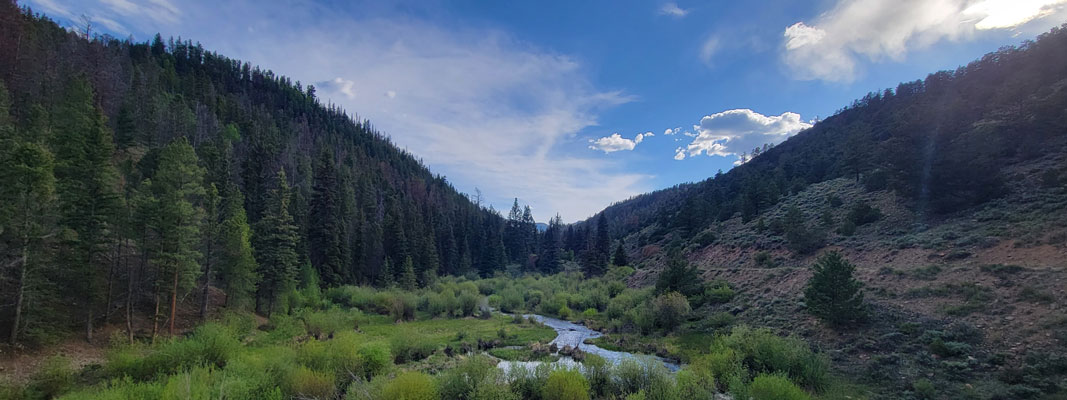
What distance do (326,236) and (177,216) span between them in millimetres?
26519

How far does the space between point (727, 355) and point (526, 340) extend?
58.5 feet

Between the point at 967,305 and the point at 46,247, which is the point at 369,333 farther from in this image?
the point at 967,305

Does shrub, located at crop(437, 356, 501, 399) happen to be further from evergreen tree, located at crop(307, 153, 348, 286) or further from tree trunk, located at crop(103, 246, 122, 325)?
evergreen tree, located at crop(307, 153, 348, 286)

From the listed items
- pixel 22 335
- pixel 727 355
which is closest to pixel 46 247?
pixel 22 335

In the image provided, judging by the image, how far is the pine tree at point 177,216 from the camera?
25312 millimetres

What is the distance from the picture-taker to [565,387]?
54.7ft

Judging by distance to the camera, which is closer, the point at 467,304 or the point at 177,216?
the point at 177,216

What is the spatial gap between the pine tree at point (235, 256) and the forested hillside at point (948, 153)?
52.8m

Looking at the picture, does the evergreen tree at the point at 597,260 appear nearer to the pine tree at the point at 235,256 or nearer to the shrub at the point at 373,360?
the pine tree at the point at 235,256

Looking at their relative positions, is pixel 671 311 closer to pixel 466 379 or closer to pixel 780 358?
pixel 780 358

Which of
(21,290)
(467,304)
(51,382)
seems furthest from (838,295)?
(21,290)

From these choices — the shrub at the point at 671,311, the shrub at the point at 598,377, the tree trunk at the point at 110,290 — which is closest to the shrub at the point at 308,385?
the shrub at the point at 598,377

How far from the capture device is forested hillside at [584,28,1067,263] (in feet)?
121

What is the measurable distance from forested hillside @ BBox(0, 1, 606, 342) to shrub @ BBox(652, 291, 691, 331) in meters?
34.4
